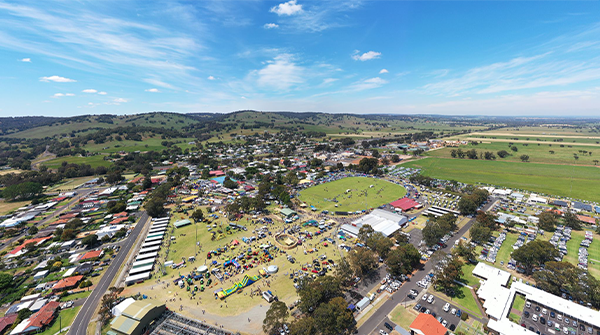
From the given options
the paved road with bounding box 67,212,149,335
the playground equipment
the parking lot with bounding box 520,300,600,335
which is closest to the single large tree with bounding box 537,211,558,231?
the parking lot with bounding box 520,300,600,335

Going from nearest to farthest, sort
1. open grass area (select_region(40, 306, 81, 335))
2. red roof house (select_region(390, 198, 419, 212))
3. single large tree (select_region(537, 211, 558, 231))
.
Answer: open grass area (select_region(40, 306, 81, 335)) < single large tree (select_region(537, 211, 558, 231)) < red roof house (select_region(390, 198, 419, 212))

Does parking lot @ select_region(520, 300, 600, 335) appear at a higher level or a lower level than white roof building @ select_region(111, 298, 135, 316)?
lower

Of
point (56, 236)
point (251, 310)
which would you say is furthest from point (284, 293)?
point (56, 236)

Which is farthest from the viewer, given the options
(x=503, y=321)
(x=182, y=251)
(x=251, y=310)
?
(x=182, y=251)

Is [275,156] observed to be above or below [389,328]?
above

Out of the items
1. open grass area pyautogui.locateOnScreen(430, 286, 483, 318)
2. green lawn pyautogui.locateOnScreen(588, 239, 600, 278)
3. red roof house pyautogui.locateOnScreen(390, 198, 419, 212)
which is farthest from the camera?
red roof house pyautogui.locateOnScreen(390, 198, 419, 212)

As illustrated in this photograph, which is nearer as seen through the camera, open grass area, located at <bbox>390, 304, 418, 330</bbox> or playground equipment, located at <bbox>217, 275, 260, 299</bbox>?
open grass area, located at <bbox>390, 304, 418, 330</bbox>

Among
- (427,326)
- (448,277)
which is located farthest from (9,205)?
(448,277)

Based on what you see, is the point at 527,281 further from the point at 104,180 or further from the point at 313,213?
the point at 104,180

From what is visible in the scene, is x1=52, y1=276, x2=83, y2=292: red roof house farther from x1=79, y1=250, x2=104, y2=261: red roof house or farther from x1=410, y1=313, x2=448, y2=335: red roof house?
x1=410, y1=313, x2=448, y2=335: red roof house
